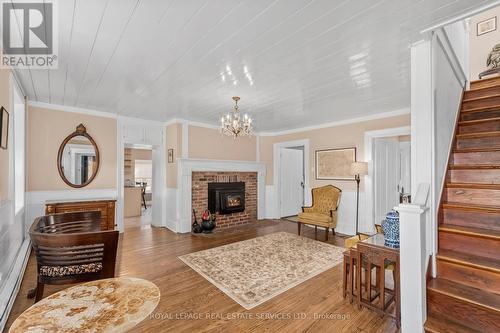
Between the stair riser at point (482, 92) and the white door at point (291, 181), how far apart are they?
13.4 ft

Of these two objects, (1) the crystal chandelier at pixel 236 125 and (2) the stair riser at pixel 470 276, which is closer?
(2) the stair riser at pixel 470 276

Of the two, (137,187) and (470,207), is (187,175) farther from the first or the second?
(470,207)

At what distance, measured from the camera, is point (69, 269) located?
198 centimetres

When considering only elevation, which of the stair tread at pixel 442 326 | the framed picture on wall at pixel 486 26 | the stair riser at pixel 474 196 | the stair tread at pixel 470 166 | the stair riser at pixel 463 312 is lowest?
the stair tread at pixel 442 326

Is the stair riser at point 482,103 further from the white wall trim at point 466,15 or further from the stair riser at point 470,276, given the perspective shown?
the stair riser at point 470,276

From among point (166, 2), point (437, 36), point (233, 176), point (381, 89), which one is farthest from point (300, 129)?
point (166, 2)

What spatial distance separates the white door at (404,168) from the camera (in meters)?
5.27

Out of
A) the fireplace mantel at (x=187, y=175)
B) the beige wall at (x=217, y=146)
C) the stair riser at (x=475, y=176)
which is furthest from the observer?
the beige wall at (x=217, y=146)

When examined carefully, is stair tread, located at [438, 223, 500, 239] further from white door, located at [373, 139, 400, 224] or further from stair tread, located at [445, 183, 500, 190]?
white door, located at [373, 139, 400, 224]

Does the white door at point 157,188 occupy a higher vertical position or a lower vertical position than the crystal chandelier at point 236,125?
lower

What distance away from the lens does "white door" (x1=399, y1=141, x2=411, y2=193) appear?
527 cm

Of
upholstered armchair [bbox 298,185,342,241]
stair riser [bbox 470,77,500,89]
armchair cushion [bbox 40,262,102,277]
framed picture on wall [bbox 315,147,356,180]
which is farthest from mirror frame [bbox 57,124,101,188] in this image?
stair riser [bbox 470,77,500,89]

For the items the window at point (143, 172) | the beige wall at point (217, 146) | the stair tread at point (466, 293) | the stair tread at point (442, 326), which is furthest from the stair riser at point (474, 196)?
the window at point (143, 172)

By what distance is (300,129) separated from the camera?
5.99m
